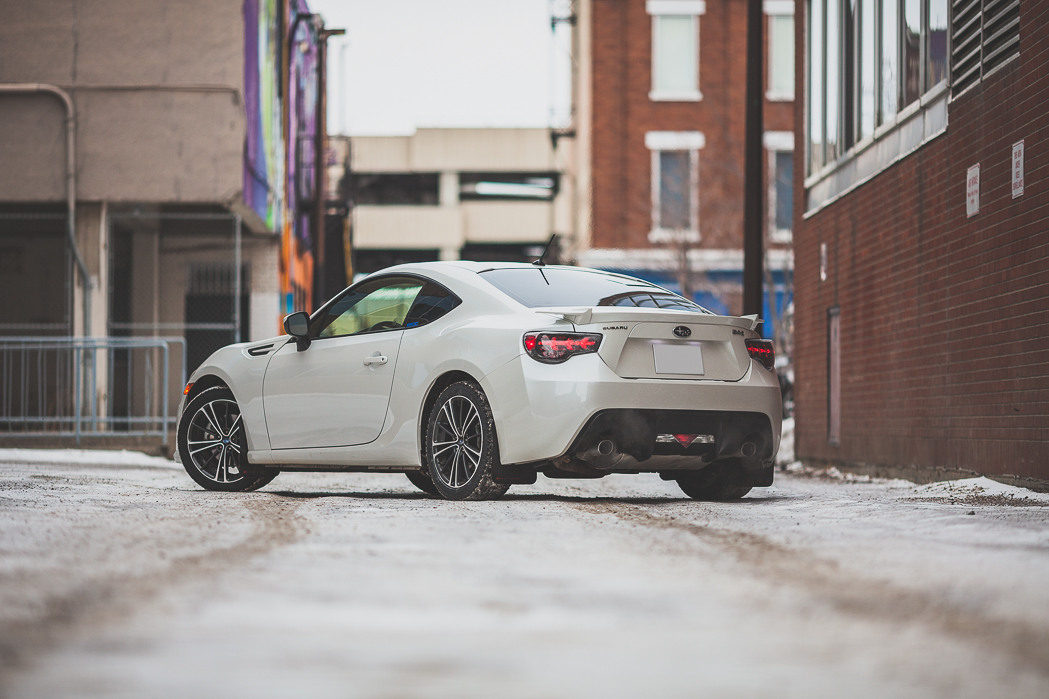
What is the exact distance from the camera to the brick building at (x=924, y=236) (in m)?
9.92

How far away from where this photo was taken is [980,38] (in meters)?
11.0

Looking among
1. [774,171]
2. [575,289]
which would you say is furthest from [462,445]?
[774,171]

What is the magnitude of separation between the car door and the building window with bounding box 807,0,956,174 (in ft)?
18.2

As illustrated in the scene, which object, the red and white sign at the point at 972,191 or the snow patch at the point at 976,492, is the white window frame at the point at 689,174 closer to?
the red and white sign at the point at 972,191

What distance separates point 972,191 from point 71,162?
13.9m

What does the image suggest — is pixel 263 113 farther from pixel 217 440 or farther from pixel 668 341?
pixel 668 341

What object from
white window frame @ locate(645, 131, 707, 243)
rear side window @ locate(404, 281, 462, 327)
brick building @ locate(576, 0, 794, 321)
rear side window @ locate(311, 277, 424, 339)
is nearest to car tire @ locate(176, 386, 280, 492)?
rear side window @ locate(311, 277, 424, 339)

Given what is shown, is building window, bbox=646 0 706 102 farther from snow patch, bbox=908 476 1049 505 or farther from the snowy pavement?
the snowy pavement

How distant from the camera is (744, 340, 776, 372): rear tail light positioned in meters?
8.54

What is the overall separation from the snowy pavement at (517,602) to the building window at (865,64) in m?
6.02

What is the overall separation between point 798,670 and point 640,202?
112 ft

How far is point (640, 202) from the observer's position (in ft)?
122

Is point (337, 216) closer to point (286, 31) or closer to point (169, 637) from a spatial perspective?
point (286, 31)

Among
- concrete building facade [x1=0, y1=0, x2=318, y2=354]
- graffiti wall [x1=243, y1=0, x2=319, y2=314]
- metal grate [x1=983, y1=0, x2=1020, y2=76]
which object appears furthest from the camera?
graffiti wall [x1=243, y1=0, x2=319, y2=314]
